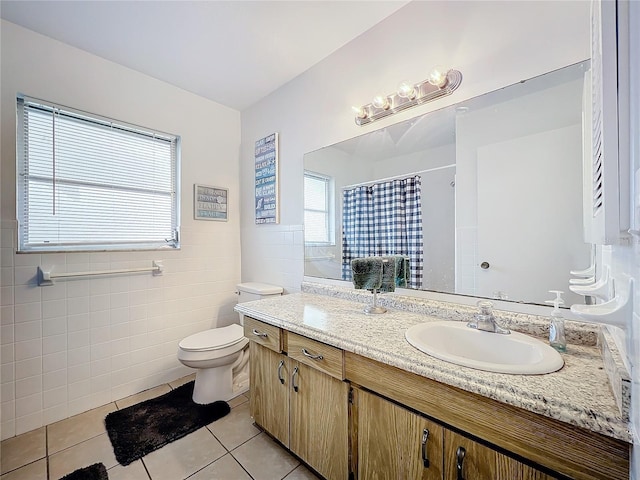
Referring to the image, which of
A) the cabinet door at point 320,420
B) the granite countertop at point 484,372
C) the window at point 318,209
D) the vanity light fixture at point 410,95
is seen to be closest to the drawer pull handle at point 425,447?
the granite countertop at point 484,372

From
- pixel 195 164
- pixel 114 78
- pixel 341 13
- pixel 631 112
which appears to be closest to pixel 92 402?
pixel 195 164

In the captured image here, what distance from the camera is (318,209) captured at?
203 centimetres

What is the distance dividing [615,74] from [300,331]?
1.25 meters

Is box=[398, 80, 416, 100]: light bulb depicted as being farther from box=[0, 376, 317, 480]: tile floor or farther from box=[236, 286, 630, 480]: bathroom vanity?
box=[0, 376, 317, 480]: tile floor

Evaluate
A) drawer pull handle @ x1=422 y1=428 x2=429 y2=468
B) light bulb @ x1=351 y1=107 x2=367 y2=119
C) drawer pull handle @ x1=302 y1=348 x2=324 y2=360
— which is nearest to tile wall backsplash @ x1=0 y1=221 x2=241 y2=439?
drawer pull handle @ x1=302 y1=348 x2=324 y2=360

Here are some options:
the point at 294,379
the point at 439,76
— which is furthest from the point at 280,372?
the point at 439,76

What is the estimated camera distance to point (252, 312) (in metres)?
1.53

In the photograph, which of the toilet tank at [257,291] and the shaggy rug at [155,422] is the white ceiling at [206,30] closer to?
the toilet tank at [257,291]

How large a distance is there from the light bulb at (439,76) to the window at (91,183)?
2.09 metres

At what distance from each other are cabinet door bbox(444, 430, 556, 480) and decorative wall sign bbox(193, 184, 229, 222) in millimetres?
2376

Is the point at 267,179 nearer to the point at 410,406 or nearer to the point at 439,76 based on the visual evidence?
the point at 439,76

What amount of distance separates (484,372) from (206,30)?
2.33 meters

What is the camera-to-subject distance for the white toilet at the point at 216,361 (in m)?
1.80

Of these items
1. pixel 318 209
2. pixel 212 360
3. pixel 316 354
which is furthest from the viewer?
pixel 318 209
